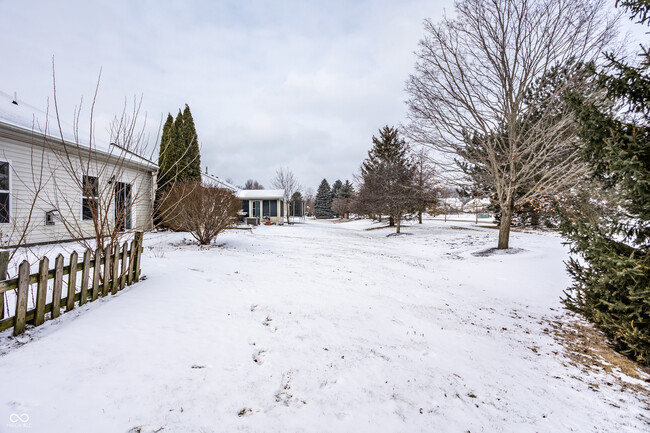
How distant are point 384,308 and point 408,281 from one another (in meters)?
2.05

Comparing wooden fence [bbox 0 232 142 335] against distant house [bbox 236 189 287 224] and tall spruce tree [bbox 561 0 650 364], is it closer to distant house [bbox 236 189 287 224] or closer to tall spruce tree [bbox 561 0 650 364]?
tall spruce tree [bbox 561 0 650 364]

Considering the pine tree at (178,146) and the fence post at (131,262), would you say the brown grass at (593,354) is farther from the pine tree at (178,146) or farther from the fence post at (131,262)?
the pine tree at (178,146)

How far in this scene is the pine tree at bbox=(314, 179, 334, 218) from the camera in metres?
55.6

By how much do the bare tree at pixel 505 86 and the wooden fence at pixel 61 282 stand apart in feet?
34.8

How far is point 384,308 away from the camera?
4168 mm

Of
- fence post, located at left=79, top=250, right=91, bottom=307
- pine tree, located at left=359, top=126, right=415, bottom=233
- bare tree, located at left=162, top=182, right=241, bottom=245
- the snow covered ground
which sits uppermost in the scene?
pine tree, located at left=359, top=126, right=415, bottom=233

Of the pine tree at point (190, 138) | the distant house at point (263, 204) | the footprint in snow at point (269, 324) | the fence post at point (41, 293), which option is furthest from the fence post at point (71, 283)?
the distant house at point (263, 204)

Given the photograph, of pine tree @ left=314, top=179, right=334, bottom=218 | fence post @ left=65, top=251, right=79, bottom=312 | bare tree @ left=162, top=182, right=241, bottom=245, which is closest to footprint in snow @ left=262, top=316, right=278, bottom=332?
fence post @ left=65, top=251, right=79, bottom=312

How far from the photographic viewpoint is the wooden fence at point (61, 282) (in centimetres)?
246

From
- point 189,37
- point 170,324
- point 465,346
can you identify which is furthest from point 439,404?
point 189,37

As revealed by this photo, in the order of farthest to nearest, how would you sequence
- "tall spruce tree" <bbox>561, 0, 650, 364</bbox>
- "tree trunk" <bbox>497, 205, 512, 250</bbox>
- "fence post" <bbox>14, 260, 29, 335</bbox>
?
"tree trunk" <bbox>497, 205, 512, 250</bbox>, "tall spruce tree" <bbox>561, 0, 650, 364</bbox>, "fence post" <bbox>14, 260, 29, 335</bbox>

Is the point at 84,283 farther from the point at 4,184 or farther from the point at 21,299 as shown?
the point at 4,184

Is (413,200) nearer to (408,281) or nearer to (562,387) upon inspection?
(408,281)

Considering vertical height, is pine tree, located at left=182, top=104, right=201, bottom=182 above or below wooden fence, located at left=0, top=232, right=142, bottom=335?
above
